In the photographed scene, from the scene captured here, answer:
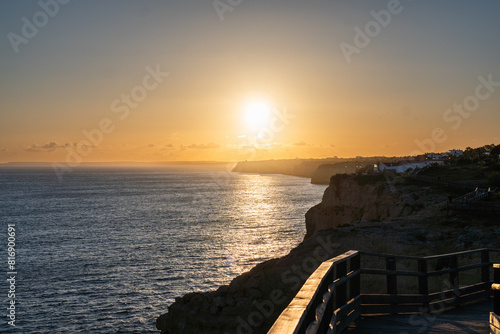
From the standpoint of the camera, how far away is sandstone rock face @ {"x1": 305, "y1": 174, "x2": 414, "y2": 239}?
55.5 metres

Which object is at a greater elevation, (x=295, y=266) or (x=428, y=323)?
(x=428, y=323)

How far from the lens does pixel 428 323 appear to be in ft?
25.1

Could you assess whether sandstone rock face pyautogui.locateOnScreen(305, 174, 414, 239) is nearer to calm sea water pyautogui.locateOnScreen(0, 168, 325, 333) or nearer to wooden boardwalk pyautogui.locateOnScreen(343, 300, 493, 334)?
calm sea water pyautogui.locateOnScreen(0, 168, 325, 333)

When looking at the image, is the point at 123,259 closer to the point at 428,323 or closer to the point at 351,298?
the point at 351,298

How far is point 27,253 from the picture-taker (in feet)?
187

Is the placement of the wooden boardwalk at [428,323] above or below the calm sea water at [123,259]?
above

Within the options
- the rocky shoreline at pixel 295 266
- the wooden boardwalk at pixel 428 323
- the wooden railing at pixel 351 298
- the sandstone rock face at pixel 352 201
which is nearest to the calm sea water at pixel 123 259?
the sandstone rock face at pixel 352 201

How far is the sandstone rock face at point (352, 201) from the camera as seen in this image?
55500 millimetres

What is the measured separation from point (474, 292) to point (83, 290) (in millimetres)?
37638

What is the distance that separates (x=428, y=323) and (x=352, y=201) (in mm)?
57103

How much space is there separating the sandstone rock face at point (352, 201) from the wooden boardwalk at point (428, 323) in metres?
45.1

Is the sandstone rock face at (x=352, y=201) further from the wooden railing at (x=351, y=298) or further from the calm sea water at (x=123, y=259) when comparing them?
the wooden railing at (x=351, y=298)

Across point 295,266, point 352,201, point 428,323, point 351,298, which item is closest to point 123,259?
point 295,266

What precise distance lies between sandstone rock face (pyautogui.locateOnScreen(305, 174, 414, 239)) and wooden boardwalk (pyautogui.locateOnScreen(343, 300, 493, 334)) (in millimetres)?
45143
